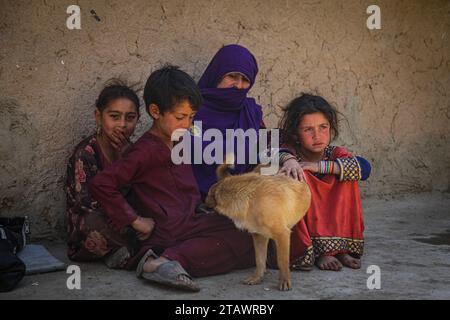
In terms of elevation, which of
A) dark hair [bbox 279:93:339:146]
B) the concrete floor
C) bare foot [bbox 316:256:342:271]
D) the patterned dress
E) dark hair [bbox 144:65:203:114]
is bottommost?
the concrete floor

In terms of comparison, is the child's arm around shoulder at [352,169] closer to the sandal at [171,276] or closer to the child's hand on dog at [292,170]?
the child's hand on dog at [292,170]

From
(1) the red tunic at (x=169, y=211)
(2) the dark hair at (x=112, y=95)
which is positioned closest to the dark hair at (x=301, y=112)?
(1) the red tunic at (x=169, y=211)

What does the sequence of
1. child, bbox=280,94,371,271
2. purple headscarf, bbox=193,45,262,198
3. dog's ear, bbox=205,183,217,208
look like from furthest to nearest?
purple headscarf, bbox=193,45,262,198 → child, bbox=280,94,371,271 → dog's ear, bbox=205,183,217,208

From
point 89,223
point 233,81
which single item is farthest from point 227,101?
point 89,223

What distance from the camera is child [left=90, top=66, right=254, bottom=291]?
354cm

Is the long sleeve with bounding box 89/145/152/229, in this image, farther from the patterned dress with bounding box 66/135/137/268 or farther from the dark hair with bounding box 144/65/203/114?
the dark hair with bounding box 144/65/203/114

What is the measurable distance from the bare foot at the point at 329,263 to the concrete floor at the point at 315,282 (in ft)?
0.14

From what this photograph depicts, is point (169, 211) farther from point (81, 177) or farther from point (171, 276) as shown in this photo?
point (81, 177)

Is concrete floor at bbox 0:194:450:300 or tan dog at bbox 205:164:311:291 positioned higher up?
tan dog at bbox 205:164:311:291

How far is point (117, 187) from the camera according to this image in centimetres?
358

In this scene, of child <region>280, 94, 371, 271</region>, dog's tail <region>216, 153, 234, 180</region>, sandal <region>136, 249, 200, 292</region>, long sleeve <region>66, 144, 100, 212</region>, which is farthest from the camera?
long sleeve <region>66, 144, 100, 212</region>

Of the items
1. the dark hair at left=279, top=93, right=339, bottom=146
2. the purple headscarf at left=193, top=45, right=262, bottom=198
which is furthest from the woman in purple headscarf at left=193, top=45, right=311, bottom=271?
the dark hair at left=279, top=93, right=339, bottom=146

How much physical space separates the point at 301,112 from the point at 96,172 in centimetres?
143

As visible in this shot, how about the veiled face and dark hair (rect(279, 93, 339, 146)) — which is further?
the veiled face
